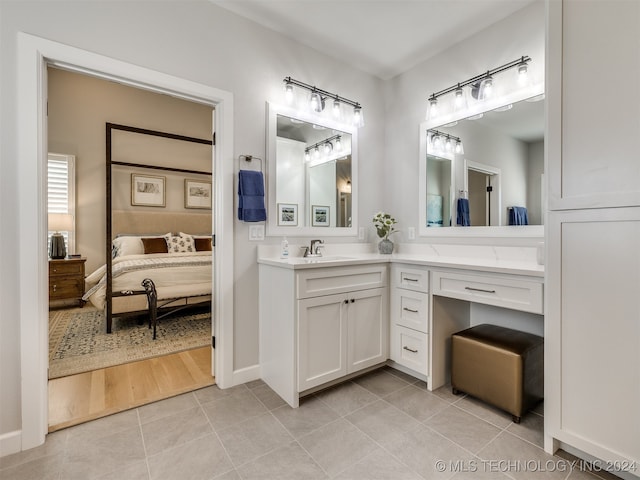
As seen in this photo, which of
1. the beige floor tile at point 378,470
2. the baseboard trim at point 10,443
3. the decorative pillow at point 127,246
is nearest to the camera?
the beige floor tile at point 378,470

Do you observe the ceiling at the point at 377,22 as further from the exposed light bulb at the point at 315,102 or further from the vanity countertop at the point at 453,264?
the vanity countertop at the point at 453,264

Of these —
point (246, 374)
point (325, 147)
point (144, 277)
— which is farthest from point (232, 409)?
point (144, 277)

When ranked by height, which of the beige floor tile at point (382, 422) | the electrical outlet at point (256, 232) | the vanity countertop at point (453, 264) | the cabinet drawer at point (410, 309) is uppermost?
the electrical outlet at point (256, 232)

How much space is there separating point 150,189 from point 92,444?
4018mm

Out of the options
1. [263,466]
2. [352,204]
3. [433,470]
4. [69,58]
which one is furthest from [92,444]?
[352,204]

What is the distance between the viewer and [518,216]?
2.25 meters

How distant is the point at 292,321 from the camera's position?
6.51 feet

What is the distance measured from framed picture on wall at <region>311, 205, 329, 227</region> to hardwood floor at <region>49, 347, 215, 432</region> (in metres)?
1.48

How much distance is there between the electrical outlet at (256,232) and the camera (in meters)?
2.37

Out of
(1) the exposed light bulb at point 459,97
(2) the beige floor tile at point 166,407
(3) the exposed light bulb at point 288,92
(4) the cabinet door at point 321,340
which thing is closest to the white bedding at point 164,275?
(2) the beige floor tile at point 166,407

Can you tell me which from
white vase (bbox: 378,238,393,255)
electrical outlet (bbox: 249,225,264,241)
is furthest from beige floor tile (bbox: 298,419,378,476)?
white vase (bbox: 378,238,393,255)

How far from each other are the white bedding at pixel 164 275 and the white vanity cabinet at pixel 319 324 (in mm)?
1777

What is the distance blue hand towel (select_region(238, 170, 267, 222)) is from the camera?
2.24 metres

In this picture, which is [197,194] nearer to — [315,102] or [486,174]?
[315,102]
